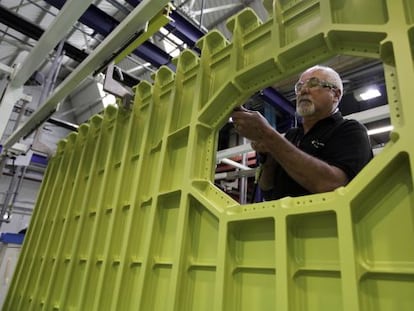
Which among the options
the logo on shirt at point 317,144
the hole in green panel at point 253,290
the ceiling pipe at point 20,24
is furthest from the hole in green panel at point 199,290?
the ceiling pipe at point 20,24

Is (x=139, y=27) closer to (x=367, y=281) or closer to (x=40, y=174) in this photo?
(x=367, y=281)

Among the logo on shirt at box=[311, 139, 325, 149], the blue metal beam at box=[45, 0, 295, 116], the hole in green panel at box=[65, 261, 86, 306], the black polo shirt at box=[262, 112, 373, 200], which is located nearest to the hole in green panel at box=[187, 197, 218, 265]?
the black polo shirt at box=[262, 112, 373, 200]

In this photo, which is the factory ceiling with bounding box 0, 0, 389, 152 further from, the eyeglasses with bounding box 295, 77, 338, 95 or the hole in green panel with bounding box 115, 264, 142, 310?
the hole in green panel with bounding box 115, 264, 142, 310

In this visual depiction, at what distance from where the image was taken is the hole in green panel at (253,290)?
1171 millimetres

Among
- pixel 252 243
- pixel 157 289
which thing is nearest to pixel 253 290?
pixel 252 243

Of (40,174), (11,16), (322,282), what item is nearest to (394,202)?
(322,282)

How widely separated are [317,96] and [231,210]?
0.85m

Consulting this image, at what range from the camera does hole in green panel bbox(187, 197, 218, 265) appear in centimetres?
145

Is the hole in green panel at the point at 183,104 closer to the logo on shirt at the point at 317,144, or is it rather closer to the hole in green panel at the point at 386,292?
the logo on shirt at the point at 317,144

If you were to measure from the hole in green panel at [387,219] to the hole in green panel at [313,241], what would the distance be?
0.31ft

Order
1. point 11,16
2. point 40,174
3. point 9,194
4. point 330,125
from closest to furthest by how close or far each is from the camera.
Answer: point 330,125 < point 11,16 < point 9,194 < point 40,174

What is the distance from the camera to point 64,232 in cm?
269

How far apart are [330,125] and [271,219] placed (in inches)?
27.0

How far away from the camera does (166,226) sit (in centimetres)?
174
